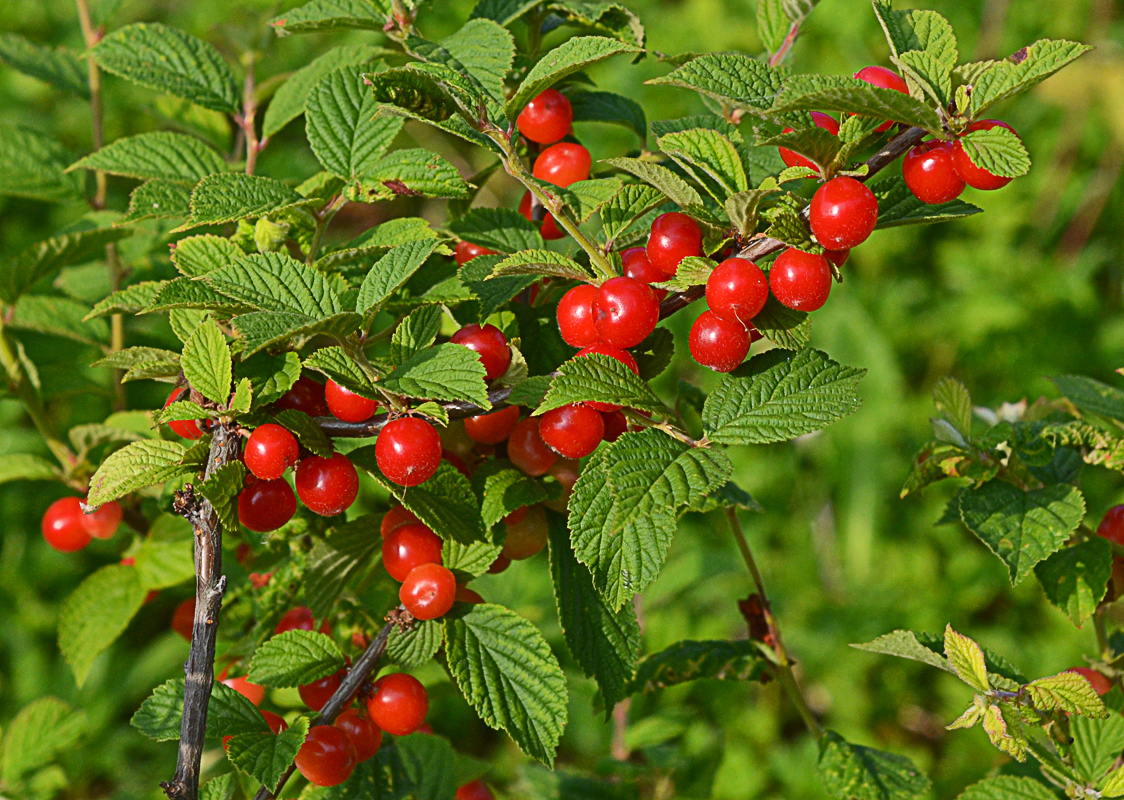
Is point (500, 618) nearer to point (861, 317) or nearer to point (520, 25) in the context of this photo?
point (520, 25)

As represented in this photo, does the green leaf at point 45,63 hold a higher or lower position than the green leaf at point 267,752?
higher

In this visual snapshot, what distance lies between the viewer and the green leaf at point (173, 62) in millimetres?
1390

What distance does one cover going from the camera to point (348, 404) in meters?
1.04

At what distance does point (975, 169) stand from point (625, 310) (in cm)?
36

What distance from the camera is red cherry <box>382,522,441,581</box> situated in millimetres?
1164

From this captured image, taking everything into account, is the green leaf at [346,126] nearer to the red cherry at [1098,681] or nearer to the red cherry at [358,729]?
the red cherry at [358,729]

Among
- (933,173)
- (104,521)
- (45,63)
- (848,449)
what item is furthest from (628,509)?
(848,449)

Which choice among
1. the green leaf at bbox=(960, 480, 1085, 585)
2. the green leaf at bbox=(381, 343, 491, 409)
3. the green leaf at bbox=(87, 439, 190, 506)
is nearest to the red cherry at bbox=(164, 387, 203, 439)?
the green leaf at bbox=(87, 439, 190, 506)

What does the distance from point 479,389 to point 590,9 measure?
657 millimetres

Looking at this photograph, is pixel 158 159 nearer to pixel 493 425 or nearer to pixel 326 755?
pixel 493 425

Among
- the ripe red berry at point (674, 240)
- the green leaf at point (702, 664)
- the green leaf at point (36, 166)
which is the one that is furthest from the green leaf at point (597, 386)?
the green leaf at point (36, 166)

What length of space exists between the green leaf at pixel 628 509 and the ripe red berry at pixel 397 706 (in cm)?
34

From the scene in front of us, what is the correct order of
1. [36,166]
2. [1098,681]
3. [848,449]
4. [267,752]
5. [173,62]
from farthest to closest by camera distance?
[848,449]
[36,166]
[173,62]
[1098,681]
[267,752]

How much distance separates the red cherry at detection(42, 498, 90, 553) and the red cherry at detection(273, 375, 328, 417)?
0.64 metres
